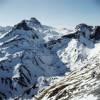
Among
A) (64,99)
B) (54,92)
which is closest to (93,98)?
(64,99)

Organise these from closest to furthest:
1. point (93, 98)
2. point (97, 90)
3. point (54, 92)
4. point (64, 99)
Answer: point (93, 98)
point (97, 90)
point (64, 99)
point (54, 92)

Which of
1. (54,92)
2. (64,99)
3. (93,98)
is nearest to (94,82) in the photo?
(64,99)

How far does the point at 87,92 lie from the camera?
109 meters

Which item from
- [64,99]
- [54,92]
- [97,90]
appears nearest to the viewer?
[97,90]

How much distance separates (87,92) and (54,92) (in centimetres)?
4385

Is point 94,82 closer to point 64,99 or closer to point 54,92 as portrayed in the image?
point 64,99

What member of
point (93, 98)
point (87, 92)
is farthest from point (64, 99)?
point (93, 98)

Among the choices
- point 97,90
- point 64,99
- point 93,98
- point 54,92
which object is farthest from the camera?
point 54,92

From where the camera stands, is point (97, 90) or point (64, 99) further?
point (64, 99)

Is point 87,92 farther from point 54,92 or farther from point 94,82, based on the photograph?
point 54,92

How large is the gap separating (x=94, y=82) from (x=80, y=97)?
15.8 meters

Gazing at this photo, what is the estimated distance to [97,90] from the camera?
351ft

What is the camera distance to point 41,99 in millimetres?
152875

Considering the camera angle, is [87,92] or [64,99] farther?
[64,99]
